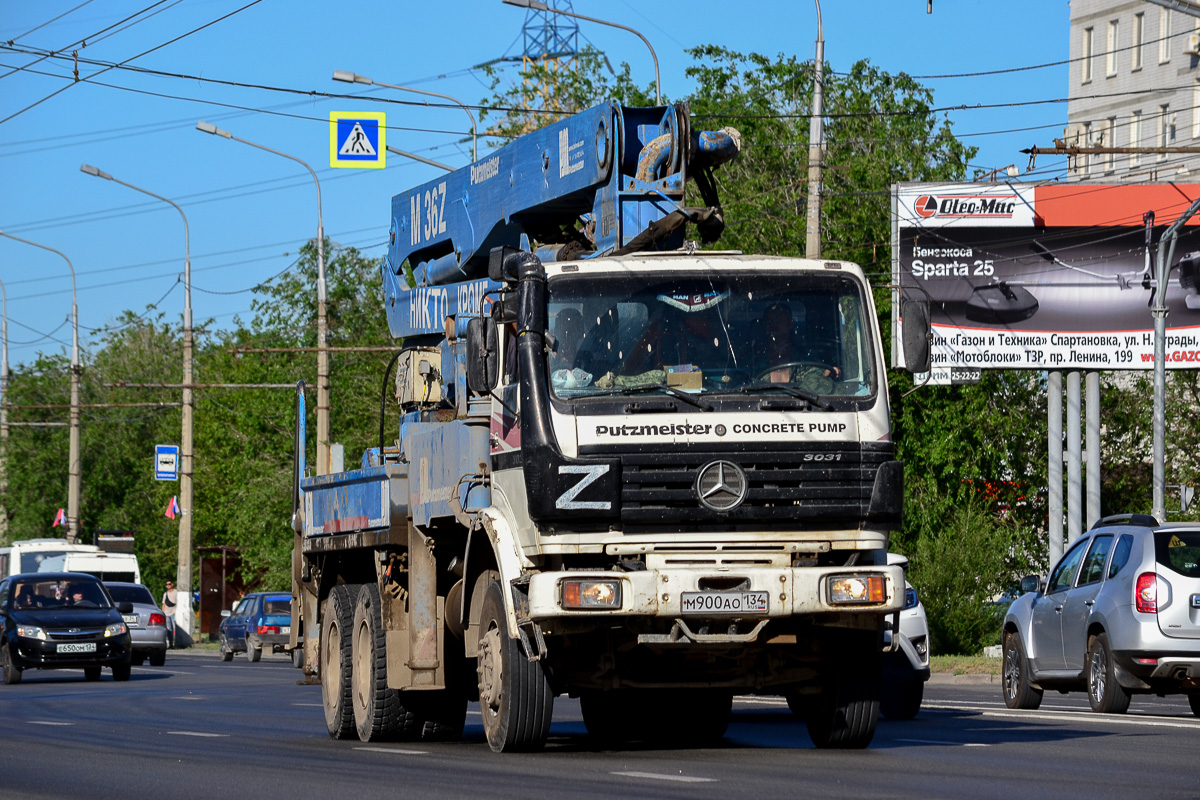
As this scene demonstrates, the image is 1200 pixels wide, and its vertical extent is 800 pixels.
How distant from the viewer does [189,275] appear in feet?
→ 172

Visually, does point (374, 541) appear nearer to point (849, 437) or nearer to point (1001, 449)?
point (849, 437)

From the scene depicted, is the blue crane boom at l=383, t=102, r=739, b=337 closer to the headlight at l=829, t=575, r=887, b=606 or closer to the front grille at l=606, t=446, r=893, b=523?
the front grille at l=606, t=446, r=893, b=523

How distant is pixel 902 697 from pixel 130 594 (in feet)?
95.4

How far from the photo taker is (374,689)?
15.0 metres

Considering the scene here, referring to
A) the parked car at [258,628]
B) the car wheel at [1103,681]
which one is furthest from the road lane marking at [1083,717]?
the parked car at [258,628]

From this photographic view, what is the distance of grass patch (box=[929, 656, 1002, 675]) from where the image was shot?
2691 centimetres

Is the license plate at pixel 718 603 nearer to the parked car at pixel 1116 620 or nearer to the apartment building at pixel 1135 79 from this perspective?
the parked car at pixel 1116 620

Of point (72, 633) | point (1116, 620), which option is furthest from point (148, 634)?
point (1116, 620)

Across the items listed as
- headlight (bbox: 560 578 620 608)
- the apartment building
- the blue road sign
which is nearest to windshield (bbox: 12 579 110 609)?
headlight (bbox: 560 578 620 608)

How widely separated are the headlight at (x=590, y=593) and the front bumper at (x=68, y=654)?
20.5 m

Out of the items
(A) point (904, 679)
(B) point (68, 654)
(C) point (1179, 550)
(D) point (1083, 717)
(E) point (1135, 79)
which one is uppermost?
(E) point (1135, 79)

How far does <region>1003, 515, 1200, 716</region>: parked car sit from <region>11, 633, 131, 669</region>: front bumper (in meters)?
16.4

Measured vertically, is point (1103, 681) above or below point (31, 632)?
above

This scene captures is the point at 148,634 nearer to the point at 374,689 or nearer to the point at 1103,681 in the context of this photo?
the point at 374,689
